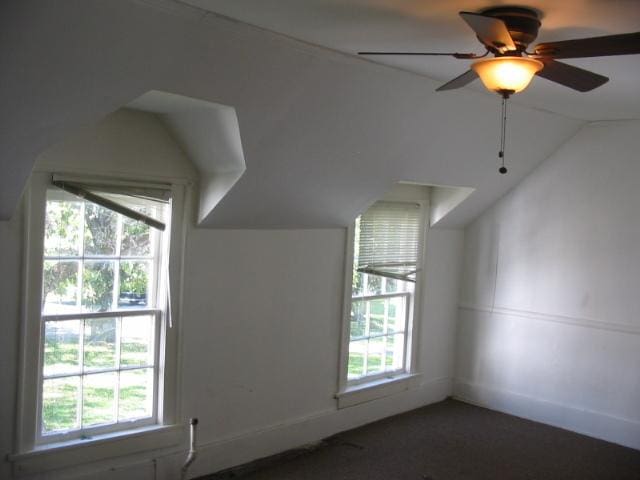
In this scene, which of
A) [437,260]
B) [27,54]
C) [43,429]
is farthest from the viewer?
[437,260]

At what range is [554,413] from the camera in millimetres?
5512

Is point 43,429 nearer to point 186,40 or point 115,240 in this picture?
point 115,240

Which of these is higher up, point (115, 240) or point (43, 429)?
point (115, 240)

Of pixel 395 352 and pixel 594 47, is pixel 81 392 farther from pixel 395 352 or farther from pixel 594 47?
pixel 594 47

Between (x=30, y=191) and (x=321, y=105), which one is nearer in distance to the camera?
(x=30, y=191)

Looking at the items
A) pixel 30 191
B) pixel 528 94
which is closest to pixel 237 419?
pixel 30 191

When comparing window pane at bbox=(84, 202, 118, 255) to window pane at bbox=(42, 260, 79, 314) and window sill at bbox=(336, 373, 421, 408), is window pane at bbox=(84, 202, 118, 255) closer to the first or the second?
window pane at bbox=(42, 260, 79, 314)

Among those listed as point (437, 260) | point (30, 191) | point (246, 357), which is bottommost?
point (246, 357)

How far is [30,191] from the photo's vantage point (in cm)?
328

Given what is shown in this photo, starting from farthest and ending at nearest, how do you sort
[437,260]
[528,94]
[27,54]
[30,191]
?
[437,260]
[528,94]
[30,191]
[27,54]

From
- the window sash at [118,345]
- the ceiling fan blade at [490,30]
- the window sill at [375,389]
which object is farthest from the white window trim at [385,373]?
the ceiling fan blade at [490,30]

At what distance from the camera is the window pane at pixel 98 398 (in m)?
3.66

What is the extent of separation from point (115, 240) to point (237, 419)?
4.81ft

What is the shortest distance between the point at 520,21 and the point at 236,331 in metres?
2.56
